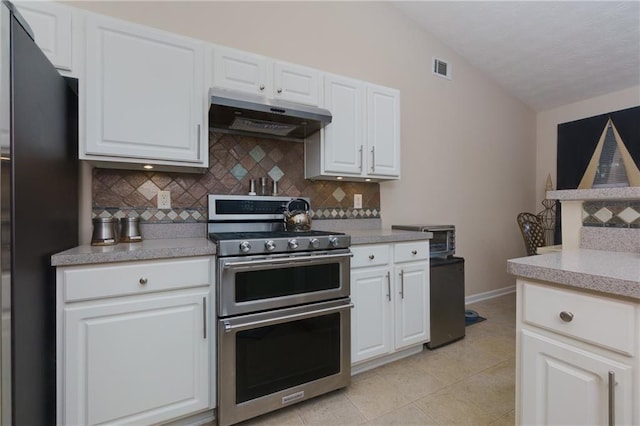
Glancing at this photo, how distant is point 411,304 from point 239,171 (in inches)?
64.6

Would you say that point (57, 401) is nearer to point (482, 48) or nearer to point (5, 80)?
point (5, 80)

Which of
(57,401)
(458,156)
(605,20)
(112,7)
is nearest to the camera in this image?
(57,401)

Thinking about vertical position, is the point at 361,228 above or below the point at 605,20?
below

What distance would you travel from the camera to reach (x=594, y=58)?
327 centimetres

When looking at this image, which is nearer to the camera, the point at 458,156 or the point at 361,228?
the point at 361,228

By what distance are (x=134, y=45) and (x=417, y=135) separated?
8.51 ft

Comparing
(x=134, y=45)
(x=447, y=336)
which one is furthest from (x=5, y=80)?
(x=447, y=336)

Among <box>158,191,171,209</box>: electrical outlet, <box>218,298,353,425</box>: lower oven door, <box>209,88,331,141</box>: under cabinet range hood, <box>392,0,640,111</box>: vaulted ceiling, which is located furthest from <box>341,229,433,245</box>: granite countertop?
<box>392,0,640,111</box>: vaulted ceiling

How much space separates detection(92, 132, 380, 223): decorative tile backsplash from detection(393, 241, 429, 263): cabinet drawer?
0.67 m

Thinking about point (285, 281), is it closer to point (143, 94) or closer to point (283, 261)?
point (283, 261)

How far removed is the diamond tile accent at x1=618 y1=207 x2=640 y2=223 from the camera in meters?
1.27

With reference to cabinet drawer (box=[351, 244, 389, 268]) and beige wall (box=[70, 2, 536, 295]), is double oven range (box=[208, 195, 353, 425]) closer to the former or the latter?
cabinet drawer (box=[351, 244, 389, 268])

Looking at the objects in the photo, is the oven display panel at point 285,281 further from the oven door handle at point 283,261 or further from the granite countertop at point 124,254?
the granite countertop at point 124,254

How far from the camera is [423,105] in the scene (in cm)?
326
